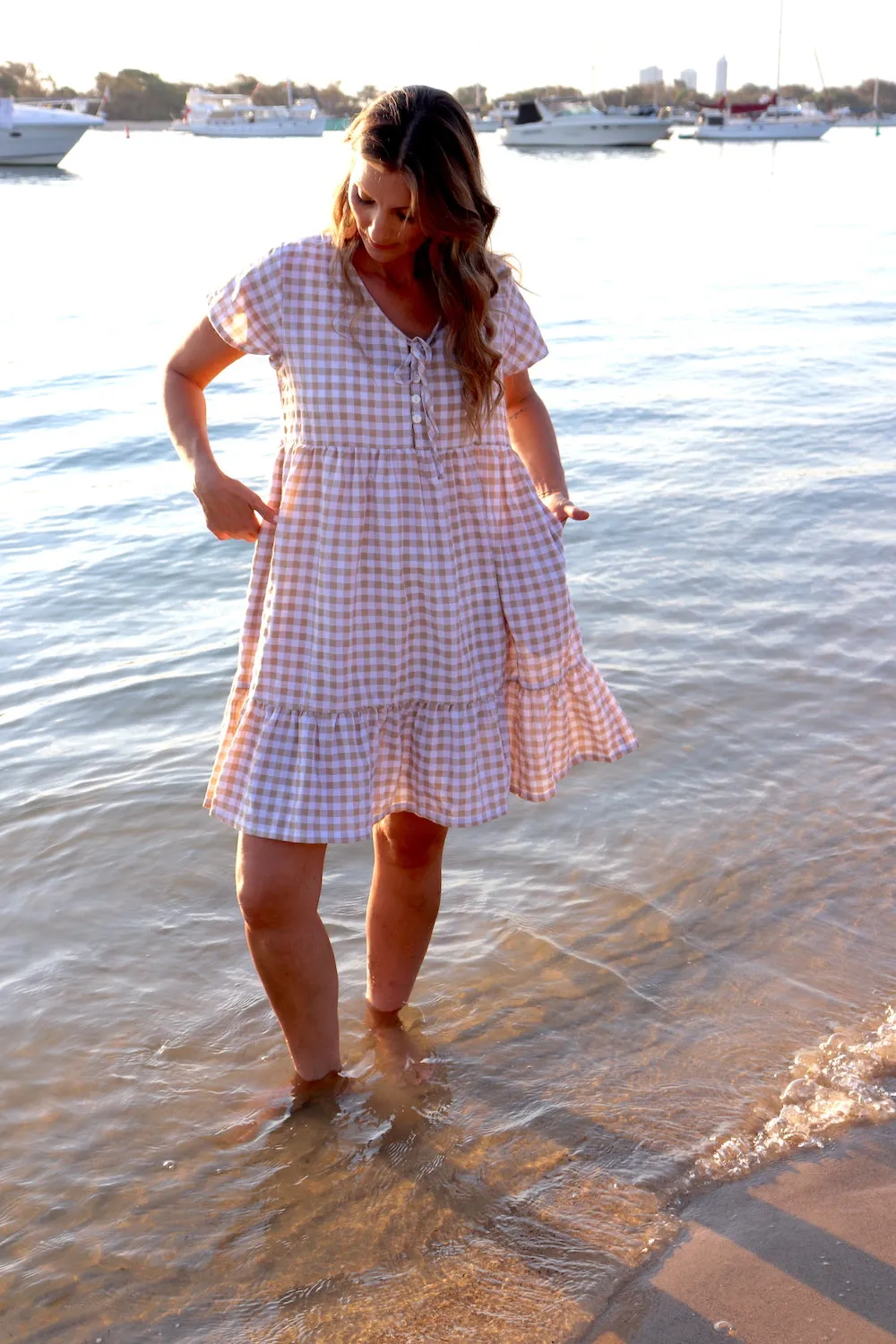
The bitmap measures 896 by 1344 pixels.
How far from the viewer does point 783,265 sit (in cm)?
1992

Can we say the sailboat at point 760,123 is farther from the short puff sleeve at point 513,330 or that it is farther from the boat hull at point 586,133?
the short puff sleeve at point 513,330

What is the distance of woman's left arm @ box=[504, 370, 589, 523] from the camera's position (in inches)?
103

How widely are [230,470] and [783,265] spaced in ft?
45.8

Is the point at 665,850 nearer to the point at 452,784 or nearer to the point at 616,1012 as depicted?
the point at 616,1012

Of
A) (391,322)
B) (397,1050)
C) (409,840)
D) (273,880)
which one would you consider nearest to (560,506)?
(391,322)

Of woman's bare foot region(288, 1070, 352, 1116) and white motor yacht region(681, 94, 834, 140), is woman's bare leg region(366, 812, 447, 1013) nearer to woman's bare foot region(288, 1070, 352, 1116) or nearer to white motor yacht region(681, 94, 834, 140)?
woman's bare foot region(288, 1070, 352, 1116)

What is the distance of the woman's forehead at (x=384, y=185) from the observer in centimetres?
217

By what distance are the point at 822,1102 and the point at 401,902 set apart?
93 cm

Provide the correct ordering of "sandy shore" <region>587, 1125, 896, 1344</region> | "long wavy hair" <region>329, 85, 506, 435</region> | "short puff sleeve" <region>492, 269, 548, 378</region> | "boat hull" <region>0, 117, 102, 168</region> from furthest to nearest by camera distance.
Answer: "boat hull" <region>0, 117, 102, 168</region>
"short puff sleeve" <region>492, 269, 548, 378</region>
"long wavy hair" <region>329, 85, 506, 435</region>
"sandy shore" <region>587, 1125, 896, 1344</region>

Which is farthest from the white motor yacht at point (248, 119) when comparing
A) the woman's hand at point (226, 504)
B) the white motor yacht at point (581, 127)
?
the woman's hand at point (226, 504)

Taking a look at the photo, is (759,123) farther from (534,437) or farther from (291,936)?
(291,936)

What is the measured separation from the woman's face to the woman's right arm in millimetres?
318

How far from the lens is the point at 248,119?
284 ft

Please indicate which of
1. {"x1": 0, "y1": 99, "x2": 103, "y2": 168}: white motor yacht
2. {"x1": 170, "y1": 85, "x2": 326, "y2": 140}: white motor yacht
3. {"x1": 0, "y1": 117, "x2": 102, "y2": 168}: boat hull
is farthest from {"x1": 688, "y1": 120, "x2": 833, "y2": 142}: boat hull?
{"x1": 0, "y1": 117, "x2": 102, "y2": 168}: boat hull
